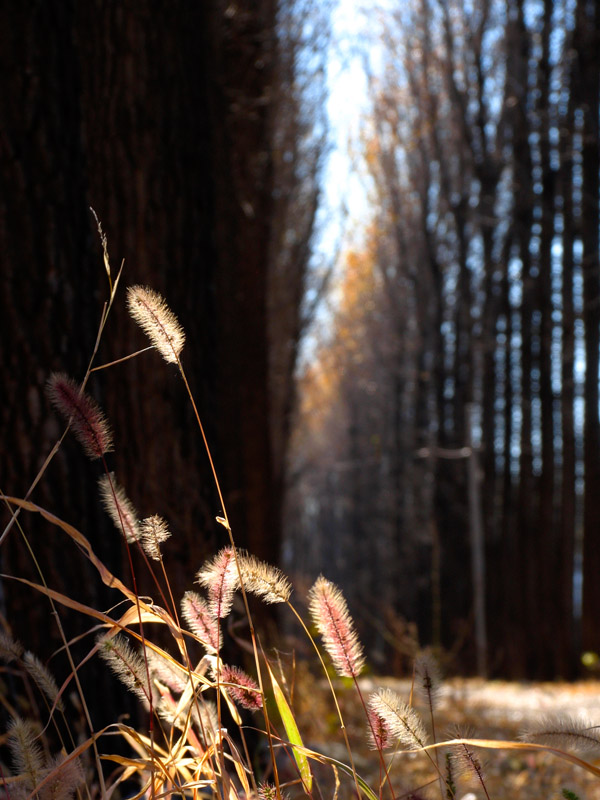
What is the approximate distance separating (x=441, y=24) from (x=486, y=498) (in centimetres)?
587

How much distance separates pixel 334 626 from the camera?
81 centimetres

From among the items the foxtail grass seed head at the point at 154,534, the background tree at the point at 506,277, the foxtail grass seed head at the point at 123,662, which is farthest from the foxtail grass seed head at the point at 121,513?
the background tree at the point at 506,277

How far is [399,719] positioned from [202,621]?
25 centimetres

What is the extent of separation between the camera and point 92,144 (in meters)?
2.14

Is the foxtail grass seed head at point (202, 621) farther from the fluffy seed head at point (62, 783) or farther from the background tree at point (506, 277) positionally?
the background tree at point (506, 277)

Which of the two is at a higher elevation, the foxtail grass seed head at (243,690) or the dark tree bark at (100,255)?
the dark tree bark at (100,255)

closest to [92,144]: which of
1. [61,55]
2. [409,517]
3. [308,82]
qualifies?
[61,55]

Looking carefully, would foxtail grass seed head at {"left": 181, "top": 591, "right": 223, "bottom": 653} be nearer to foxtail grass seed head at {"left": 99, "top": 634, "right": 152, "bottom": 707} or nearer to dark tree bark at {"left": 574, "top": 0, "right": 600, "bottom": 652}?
foxtail grass seed head at {"left": 99, "top": 634, "right": 152, "bottom": 707}

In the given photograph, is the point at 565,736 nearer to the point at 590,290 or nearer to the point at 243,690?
the point at 243,690

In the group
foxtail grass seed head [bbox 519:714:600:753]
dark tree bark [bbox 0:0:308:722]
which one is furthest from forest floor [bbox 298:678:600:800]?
dark tree bark [bbox 0:0:308:722]

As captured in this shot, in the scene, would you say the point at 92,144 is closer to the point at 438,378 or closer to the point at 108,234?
the point at 108,234

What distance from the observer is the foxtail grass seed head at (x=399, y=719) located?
782 millimetres

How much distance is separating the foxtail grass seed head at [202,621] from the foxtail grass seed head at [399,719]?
0.19 m

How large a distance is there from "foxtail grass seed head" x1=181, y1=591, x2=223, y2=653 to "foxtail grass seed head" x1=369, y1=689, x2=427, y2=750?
7.3 inches
